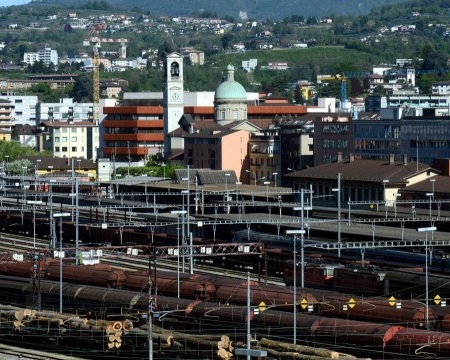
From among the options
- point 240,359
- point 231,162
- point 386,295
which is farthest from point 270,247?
point 231,162

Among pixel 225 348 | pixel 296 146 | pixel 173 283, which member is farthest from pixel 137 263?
pixel 296 146

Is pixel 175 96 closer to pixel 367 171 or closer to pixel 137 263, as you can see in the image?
pixel 367 171

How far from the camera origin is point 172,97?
19088cm

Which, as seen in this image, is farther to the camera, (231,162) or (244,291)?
(231,162)

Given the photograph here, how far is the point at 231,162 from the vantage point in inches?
6599

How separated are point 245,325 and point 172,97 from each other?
134m

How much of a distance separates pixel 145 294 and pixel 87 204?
2631 inches

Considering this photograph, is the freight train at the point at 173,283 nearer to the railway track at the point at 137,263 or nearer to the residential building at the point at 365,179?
the railway track at the point at 137,263

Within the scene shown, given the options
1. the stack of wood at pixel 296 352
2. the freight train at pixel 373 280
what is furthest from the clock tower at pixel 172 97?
the stack of wood at pixel 296 352

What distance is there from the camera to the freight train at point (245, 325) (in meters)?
52.1

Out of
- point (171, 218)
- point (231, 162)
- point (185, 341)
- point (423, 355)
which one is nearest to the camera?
point (423, 355)

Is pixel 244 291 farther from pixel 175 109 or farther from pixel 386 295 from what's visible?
pixel 175 109

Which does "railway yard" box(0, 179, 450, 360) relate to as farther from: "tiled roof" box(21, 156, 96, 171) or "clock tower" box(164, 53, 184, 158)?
"clock tower" box(164, 53, 184, 158)

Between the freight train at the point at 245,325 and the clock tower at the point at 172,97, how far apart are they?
396 ft
